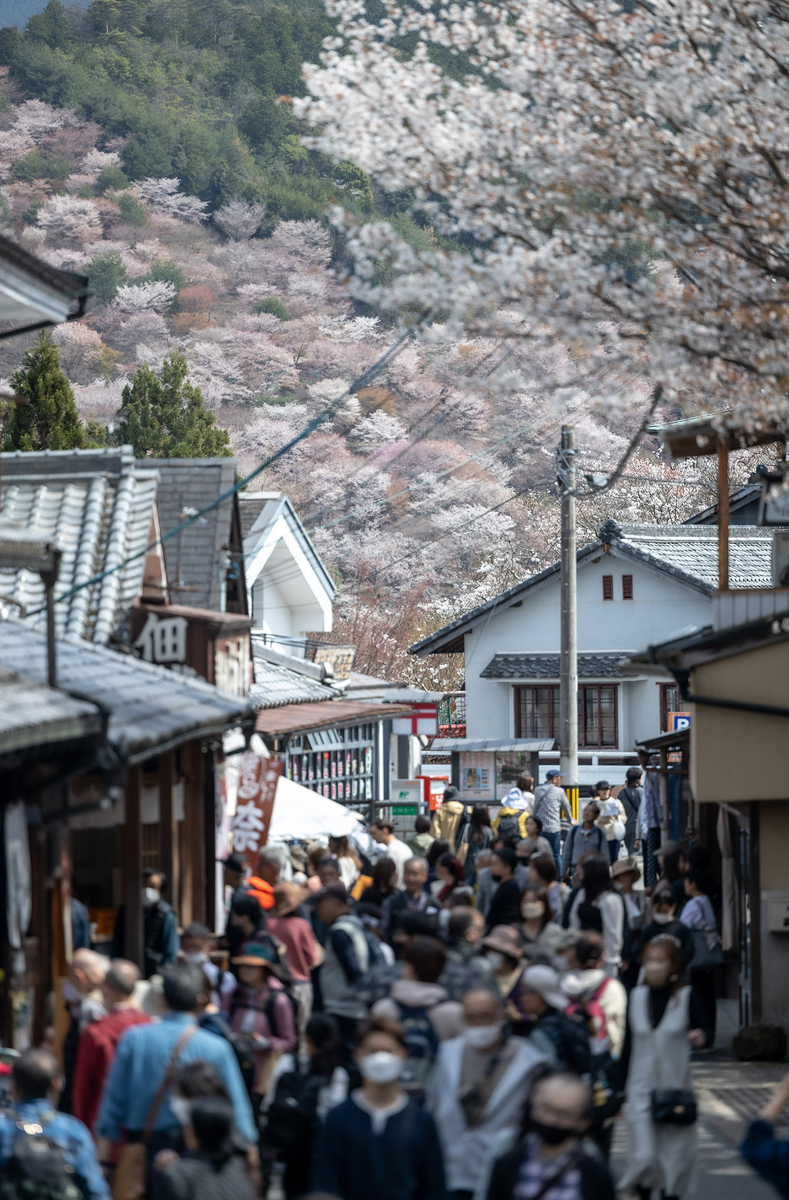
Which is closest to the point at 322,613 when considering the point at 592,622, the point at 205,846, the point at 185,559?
the point at 592,622

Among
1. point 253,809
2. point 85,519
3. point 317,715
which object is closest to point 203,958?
point 253,809

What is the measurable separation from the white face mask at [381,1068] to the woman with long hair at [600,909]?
516cm

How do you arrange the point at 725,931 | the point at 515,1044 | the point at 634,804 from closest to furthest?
1. the point at 515,1044
2. the point at 725,931
3. the point at 634,804

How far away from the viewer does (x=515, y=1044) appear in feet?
20.7

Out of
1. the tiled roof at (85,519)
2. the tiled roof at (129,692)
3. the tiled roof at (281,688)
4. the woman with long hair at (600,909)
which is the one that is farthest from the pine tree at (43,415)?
the woman with long hair at (600,909)

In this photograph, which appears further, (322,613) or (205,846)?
(322,613)

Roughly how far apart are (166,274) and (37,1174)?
8349 cm

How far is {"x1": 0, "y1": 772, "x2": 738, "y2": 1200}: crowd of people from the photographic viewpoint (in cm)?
533

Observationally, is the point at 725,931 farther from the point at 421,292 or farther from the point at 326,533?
the point at 326,533

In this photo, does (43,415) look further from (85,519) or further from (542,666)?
(542,666)

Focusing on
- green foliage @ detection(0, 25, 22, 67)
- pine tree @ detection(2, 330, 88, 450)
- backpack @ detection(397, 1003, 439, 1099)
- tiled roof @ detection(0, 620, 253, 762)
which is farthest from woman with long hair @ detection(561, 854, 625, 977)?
green foliage @ detection(0, 25, 22, 67)

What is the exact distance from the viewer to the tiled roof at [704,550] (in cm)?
3381

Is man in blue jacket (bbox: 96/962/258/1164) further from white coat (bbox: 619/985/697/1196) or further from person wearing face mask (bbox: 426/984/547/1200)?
white coat (bbox: 619/985/697/1196)

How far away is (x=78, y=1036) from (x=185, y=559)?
12.0 metres
